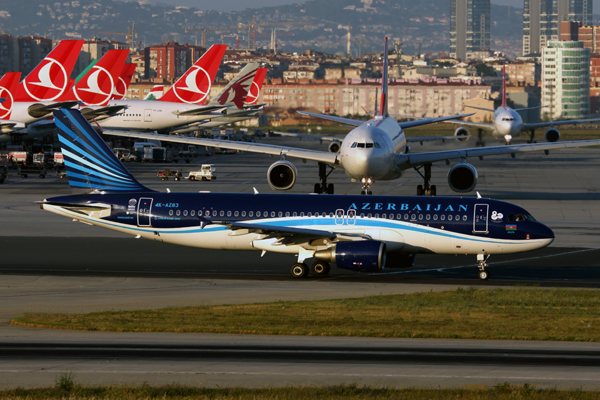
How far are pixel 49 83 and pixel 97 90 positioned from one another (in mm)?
6469

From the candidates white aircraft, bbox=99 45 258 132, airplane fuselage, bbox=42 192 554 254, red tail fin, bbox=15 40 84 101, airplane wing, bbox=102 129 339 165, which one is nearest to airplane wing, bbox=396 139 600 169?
airplane wing, bbox=102 129 339 165

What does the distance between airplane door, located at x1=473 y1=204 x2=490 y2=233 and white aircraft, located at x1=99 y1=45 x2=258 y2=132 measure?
7532 centimetres

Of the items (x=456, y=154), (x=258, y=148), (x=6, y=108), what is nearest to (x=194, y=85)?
(x=6, y=108)

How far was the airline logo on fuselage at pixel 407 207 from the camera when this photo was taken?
124 feet

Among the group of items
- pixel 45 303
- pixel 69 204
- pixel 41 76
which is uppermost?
pixel 41 76

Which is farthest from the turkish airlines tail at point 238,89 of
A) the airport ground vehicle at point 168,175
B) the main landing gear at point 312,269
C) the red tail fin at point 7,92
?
the main landing gear at point 312,269

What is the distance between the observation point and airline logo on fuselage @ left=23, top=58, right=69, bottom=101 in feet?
334

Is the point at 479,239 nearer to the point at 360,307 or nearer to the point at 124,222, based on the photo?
the point at 360,307

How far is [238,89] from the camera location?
127 m

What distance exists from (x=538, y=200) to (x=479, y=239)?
3084 centimetres

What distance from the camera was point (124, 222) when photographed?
129 feet

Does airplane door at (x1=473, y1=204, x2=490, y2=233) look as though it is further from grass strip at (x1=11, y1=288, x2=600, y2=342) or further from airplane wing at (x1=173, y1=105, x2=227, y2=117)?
airplane wing at (x1=173, y1=105, x2=227, y2=117)

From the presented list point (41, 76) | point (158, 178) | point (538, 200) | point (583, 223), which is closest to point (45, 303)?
point (583, 223)

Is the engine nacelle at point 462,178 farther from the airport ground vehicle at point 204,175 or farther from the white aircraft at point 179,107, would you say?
the white aircraft at point 179,107
